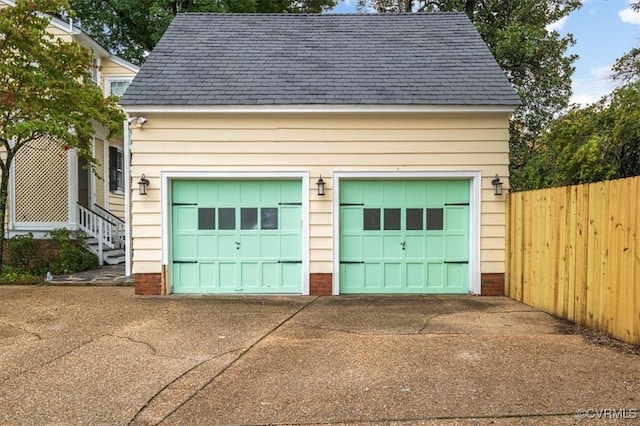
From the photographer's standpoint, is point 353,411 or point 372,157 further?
point 372,157

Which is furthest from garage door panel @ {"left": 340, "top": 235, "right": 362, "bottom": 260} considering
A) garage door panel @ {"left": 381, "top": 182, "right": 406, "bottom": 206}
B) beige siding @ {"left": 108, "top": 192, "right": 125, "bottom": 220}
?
beige siding @ {"left": 108, "top": 192, "right": 125, "bottom": 220}

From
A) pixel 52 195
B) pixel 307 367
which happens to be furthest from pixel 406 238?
pixel 52 195

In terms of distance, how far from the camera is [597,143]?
7012 millimetres

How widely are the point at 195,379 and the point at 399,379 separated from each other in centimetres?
A: 179

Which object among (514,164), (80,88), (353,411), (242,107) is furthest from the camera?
(514,164)

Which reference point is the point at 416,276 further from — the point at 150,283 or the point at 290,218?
the point at 150,283

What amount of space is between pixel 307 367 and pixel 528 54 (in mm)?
13373

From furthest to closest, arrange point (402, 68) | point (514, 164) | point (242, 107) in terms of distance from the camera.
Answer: point (514, 164) → point (402, 68) → point (242, 107)

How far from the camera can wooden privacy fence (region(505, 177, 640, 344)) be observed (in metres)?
5.00

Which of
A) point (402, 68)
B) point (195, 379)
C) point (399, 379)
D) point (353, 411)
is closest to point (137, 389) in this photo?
point (195, 379)

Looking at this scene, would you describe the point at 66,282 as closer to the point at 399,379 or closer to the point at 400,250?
the point at 400,250

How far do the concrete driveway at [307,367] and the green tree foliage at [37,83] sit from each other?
13.1 feet

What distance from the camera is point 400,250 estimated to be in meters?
8.45

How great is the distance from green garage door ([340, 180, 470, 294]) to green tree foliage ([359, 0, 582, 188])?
755 cm
